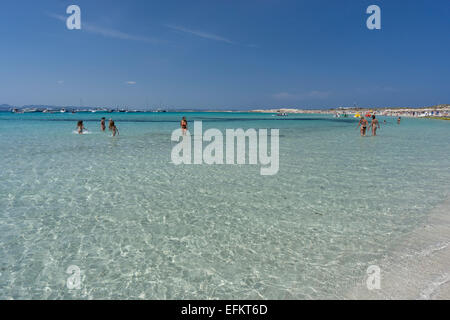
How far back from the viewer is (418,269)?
430cm

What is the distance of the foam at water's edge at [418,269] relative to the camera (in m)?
3.75

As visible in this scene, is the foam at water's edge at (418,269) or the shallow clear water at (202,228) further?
the shallow clear water at (202,228)

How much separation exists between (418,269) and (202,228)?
4038 mm

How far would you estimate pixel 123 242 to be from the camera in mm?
5289

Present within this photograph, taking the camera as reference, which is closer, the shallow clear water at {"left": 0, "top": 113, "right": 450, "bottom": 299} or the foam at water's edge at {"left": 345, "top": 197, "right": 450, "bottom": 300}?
the foam at water's edge at {"left": 345, "top": 197, "right": 450, "bottom": 300}

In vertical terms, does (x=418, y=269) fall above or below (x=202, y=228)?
below

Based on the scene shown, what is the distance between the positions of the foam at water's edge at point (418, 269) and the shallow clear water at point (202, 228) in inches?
8.9

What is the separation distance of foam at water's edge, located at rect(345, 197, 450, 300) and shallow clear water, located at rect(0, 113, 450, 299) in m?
0.23

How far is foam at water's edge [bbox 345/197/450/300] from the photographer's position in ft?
12.3

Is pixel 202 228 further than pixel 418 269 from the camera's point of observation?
Yes

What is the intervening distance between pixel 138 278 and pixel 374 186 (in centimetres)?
822

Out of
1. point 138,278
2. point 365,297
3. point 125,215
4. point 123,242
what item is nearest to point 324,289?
point 365,297

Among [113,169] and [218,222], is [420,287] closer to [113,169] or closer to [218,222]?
[218,222]

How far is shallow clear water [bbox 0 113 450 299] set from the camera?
4.06 m
